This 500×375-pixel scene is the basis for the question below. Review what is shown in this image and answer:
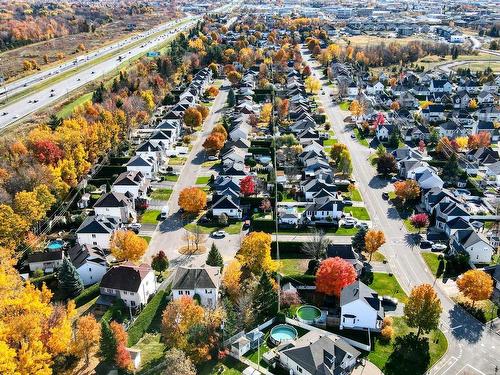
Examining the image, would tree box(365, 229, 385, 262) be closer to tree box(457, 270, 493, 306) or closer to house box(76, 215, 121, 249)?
tree box(457, 270, 493, 306)

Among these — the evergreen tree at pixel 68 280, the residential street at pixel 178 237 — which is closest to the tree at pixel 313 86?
the residential street at pixel 178 237

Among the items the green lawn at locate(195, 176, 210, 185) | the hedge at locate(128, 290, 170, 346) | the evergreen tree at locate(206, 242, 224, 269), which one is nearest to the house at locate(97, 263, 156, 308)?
the hedge at locate(128, 290, 170, 346)

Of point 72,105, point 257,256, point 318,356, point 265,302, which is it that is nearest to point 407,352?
point 318,356

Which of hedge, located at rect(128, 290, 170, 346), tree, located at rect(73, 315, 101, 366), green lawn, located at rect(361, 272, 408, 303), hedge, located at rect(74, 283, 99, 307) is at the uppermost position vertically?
tree, located at rect(73, 315, 101, 366)

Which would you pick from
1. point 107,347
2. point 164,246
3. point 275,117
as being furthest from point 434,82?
point 107,347

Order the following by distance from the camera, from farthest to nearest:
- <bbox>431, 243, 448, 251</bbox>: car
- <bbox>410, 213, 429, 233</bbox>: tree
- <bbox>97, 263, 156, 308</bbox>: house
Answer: <bbox>410, 213, 429, 233</bbox>: tree, <bbox>431, 243, 448, 251</bbox>: car, <bbox>97, 263, 156, 308</bbox>: house

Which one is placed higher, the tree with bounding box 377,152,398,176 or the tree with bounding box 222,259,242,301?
the tree with bounding box 222,259,242,301
